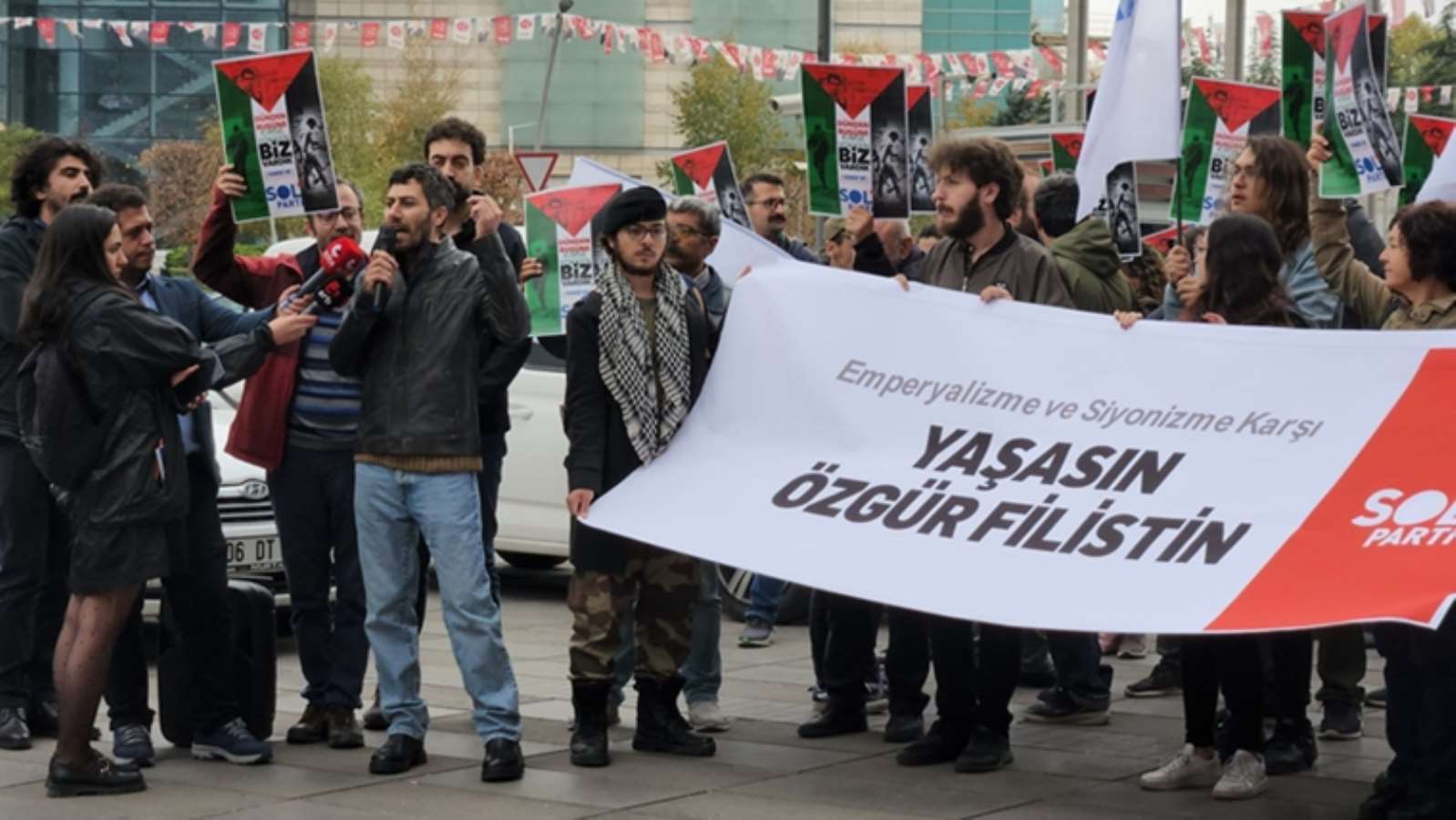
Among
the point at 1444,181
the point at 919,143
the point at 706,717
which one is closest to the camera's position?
the point at 1444,181

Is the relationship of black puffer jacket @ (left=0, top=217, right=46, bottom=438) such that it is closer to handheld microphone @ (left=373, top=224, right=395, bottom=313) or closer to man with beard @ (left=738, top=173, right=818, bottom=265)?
handheld microphone @ (left=373, top=224, right=395, bottom=313)

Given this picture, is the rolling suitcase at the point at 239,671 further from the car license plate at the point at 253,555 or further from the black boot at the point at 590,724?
the car license plate at the point at 253,555

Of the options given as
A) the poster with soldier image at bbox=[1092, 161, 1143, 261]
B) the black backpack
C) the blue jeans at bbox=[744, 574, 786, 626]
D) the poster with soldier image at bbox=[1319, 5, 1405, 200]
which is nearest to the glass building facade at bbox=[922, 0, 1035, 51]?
the blue jeans at bbox=[744, 574, 786, 626]

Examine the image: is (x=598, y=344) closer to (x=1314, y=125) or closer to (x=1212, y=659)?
(x=1212, y=659)

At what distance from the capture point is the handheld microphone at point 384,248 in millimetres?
7562

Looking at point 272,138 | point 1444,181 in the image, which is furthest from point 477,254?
point 1444,181

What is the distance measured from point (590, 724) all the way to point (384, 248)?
1.77 metres

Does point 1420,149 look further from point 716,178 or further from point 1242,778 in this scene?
point 1242,778

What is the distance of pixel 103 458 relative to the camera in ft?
24.0

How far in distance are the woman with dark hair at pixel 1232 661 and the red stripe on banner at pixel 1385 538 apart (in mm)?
694

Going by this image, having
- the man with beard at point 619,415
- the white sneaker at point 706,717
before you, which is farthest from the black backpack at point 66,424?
the white sneaker at point 706,717

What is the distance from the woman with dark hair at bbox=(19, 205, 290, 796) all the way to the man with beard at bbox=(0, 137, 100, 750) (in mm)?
934

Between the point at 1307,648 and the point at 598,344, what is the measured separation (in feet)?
8.58

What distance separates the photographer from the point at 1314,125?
33.3ft
